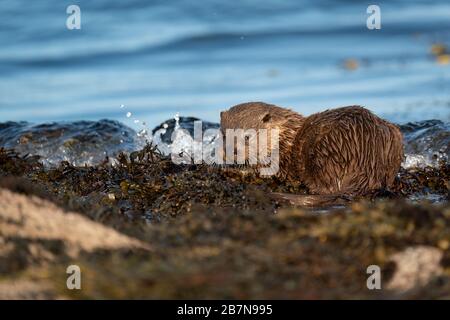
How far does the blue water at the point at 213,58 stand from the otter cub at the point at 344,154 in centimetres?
446

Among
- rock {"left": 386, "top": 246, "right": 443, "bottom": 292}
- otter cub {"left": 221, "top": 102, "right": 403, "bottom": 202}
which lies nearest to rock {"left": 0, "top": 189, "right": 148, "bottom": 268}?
rock {"left": 386, "top": 246, "right": 443, "bottom": 292}

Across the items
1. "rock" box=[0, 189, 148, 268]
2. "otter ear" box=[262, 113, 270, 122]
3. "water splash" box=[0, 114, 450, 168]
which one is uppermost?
"otter ear" box=[262, 113, 270, 122]

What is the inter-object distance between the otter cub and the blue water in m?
4.46

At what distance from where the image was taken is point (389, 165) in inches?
204

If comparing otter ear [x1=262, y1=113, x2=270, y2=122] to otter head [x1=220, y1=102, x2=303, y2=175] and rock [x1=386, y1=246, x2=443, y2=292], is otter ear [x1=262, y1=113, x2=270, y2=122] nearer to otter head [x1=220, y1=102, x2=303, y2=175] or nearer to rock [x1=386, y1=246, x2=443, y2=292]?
otter head [x1=220, y1=102, x2=303, y2=175]

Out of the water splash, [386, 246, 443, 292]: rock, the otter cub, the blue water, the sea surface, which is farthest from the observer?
the blue water

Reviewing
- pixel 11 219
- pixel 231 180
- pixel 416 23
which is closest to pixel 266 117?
pixel 231 180

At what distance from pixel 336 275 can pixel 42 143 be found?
6.62 m

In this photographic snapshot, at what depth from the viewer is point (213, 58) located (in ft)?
43.9

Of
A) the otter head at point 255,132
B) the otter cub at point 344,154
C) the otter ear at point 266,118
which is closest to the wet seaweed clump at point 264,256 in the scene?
the otter cub at point 344,154

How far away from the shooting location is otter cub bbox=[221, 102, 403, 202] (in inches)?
201

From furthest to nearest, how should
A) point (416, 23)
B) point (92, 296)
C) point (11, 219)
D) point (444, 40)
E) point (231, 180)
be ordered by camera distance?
1. point (416, 23)
2. point (444, 40)
3. point (231, 180)
4. point (11, 219)
5. point (92, 296)

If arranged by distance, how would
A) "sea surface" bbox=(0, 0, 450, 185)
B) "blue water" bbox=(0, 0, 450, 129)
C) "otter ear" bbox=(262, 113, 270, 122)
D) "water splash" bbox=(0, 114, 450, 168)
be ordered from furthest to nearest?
"blue water" bbox=(0, 0, 450, 129)
"sea surface" bbox=(0, 0, 450, 185)
"water splash" bbox=(0, 114, 450, 168)
"otter ear" bbox=(262, 113, 270, 122)

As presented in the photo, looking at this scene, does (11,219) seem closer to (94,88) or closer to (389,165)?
(389,165)
